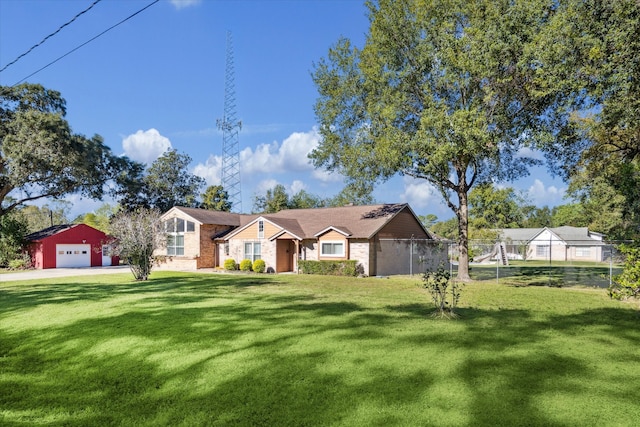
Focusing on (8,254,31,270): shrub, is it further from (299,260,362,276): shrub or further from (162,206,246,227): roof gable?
(299,260,362,276): shrub

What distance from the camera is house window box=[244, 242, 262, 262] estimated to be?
2961 centimetres

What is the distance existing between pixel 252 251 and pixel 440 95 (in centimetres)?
1702

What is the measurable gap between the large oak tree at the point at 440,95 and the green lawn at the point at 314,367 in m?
10.4

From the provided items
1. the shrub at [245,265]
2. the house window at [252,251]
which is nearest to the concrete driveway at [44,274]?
the shrub at [245,265]

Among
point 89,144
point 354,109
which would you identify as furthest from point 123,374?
point 89,144

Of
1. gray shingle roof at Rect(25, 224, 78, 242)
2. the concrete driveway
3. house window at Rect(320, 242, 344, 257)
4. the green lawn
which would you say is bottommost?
the concrete driveway

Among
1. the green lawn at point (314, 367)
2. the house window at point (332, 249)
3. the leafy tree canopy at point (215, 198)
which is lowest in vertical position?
the green lawn at point (314, 367)

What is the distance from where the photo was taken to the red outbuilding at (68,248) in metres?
33.8

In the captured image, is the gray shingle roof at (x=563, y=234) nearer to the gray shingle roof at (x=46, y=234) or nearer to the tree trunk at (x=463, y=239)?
the tree trunk at (x=463, y=239)

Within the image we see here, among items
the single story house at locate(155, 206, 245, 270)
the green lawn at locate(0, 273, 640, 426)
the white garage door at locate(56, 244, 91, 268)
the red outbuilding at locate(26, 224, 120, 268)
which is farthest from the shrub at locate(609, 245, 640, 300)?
the white garage door at locate(56, 244, 91, 268)

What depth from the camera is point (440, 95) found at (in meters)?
22.2

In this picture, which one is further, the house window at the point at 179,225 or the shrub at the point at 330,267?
the house window at the point at 179,225

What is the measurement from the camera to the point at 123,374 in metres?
6.27

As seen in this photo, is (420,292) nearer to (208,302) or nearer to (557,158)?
(208,302)
